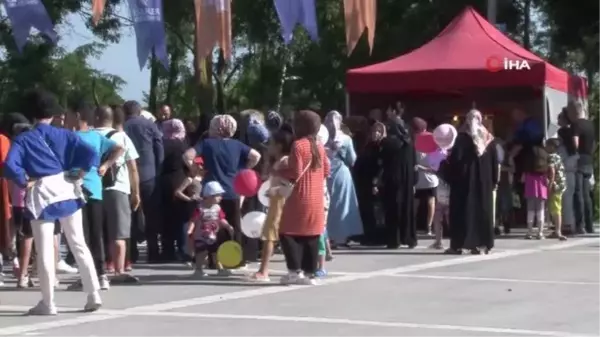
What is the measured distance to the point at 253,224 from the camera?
14.0 meters

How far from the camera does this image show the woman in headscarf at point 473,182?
16312 millimetres

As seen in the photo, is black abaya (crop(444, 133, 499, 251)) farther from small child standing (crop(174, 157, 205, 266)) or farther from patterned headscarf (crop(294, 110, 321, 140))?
patterned headscarf (crop(294, 110, 321, 140))

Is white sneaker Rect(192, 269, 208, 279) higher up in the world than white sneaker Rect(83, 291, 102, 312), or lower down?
higher up

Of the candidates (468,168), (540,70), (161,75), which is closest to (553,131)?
(540,70)

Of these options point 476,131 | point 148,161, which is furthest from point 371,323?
point 476,131

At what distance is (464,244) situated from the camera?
16.5 meters

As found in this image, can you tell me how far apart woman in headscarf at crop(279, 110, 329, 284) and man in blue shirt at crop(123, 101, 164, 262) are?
274 centimetres

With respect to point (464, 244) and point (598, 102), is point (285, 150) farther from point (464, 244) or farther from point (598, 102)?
point (598, 102)

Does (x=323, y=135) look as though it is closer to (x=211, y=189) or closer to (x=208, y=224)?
(x=211, y=189)

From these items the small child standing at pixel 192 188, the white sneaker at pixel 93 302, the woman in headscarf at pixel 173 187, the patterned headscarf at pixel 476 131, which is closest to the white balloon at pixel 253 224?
the small child standing at pixel 192 188

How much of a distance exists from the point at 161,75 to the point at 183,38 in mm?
4589

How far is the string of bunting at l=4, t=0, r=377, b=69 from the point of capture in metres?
15.1

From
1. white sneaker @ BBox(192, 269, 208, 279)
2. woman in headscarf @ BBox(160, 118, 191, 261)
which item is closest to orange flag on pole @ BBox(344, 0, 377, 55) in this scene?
woman in headscarf @ BBox(160, 118, 191, 261)

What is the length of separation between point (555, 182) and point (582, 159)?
1073 mm
